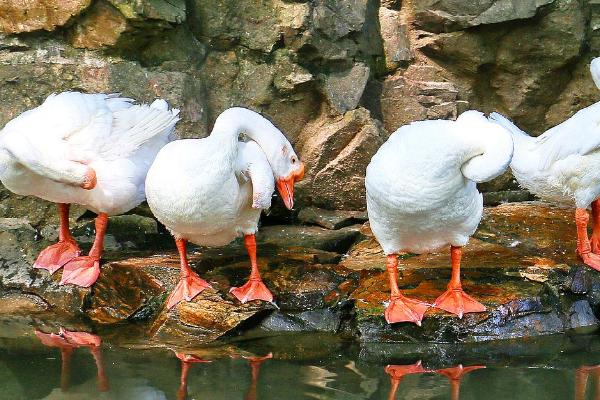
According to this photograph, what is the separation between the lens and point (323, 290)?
623 cm

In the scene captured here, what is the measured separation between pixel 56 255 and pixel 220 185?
1687 millimetres

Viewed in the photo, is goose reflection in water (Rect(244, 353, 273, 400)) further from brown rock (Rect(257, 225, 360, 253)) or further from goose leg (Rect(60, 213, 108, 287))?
brown rock (Rect(257, 225, 360, 253))

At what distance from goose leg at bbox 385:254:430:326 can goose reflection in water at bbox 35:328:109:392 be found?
1.78 m

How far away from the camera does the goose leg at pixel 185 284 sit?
6113 millimetres

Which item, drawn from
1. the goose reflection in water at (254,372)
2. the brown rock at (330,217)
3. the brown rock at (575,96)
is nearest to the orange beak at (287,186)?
the brown rock at (330,217)

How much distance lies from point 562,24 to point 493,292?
303 cm

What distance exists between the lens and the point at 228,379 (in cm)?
499

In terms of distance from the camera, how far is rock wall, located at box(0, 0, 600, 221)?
24.6 feet

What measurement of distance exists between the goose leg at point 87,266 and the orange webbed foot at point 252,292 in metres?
1.08

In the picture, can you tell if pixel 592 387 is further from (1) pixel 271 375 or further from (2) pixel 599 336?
(1) pixel 271 375

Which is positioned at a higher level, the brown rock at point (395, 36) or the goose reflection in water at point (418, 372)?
the brown rock at point (395, 36)

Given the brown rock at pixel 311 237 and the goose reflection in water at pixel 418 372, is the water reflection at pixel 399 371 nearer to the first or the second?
the goose reflection in water at pixel 418 372

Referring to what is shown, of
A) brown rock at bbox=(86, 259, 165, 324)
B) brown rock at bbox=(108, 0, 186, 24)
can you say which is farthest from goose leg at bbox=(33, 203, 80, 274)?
brown rock at bbox=(108, 0, 186, 24)

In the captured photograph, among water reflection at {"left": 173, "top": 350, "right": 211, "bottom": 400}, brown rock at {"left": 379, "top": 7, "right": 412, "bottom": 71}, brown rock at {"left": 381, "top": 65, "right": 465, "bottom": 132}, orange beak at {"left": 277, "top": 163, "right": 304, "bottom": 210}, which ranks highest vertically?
brown rock at {"left": 379, "top": 7, "right": 412, "bottom": 71}
